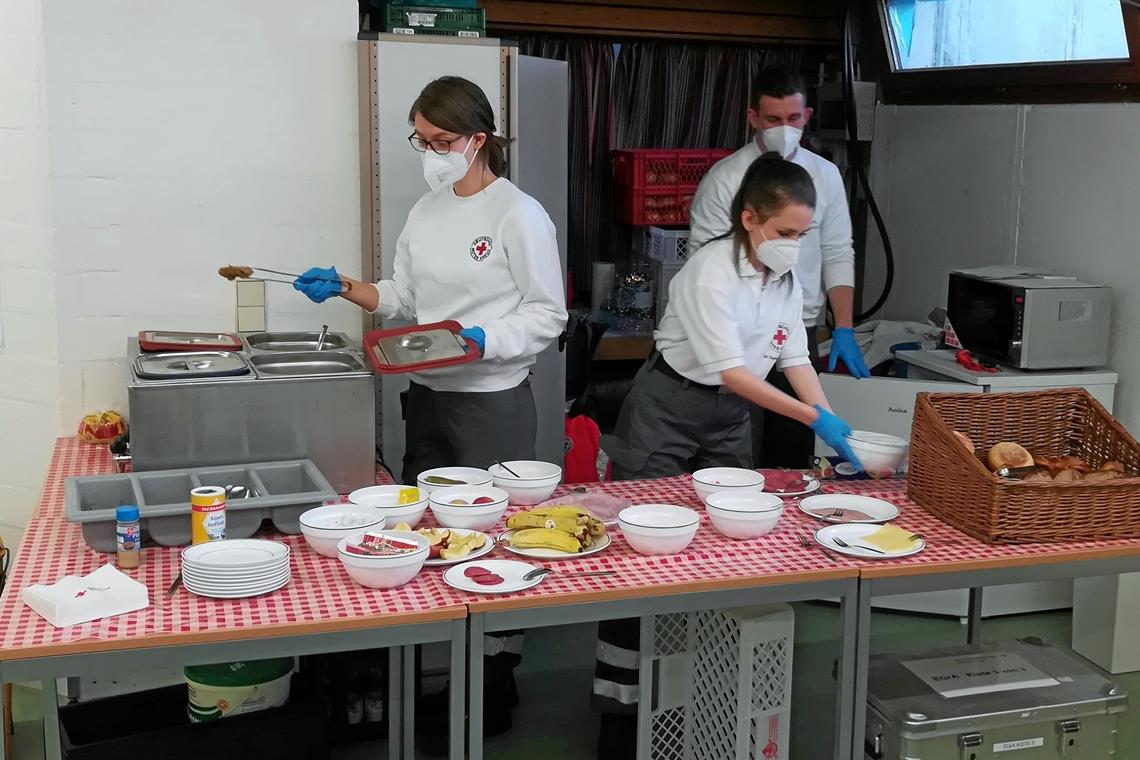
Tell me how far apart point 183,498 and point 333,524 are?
0.45 m

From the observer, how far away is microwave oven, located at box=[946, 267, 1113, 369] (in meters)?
3.97

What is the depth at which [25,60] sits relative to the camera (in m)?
3.28

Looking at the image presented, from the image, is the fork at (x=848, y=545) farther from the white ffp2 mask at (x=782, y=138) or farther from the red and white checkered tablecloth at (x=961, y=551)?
the white ffp2 mask at (x=782, y=138)

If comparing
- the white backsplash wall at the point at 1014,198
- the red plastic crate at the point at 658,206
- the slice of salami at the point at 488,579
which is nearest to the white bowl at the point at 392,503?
the slice of salami at the point at 488,579

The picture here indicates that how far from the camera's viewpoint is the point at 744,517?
2572mm

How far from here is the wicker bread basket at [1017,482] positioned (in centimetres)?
261

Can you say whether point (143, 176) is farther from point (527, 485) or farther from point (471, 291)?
point (527, 485)

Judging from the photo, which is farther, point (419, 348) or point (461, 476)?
point (419, 348)

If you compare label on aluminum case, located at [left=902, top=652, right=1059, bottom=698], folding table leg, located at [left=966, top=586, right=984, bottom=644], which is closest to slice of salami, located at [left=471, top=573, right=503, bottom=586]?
label on aluminum case, located at [left=902, top=652, right=1059, bottom=698]

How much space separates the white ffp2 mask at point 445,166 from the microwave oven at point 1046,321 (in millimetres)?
1912

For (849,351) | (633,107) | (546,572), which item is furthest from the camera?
(633,107)

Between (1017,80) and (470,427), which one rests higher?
(1017,80)

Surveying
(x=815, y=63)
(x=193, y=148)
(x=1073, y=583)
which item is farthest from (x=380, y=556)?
(x=815, y=63)

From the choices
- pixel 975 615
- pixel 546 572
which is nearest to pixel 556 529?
pixel 546 572
